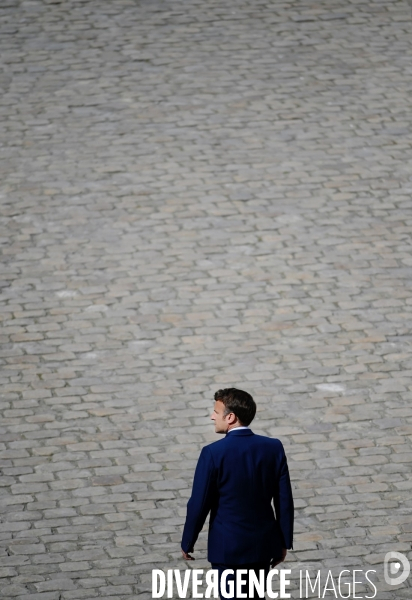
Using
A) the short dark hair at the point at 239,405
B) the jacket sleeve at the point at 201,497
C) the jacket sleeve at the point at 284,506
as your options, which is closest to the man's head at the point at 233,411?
the short dark hair at the point at 239,405

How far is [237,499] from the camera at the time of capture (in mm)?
5355

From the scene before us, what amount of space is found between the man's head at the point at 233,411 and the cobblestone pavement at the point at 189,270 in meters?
1.88

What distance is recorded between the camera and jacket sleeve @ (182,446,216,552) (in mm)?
5336

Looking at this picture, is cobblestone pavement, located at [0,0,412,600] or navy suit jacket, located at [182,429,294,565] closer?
navy suit jacket, located at [182,429,294,565]

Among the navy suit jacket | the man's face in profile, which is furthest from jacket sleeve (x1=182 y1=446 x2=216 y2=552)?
the man's face in profile

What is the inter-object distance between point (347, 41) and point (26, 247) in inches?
260

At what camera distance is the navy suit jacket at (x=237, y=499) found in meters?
5.34

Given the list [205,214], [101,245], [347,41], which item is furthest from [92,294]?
[347,41]

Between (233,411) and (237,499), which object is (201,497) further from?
(233,411)

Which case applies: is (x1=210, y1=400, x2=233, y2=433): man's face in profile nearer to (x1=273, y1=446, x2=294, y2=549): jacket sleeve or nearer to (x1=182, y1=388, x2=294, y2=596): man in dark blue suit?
(x1=182, y1=388, x2=294, y2=596): man in dark blue suit

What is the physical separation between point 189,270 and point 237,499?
5.74 metres

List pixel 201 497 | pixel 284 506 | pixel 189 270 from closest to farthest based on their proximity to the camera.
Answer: pixel 201 497 → pixel 284 506 → pixel 189 270

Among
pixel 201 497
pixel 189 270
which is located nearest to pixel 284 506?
pixel 201 497

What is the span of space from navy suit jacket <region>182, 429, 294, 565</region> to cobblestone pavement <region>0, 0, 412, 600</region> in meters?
1.54
